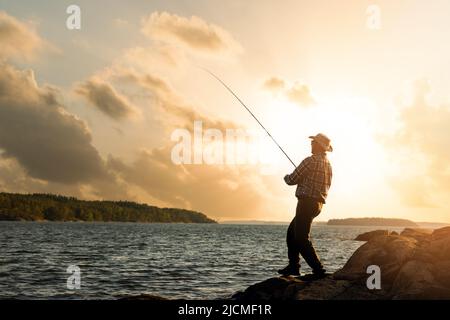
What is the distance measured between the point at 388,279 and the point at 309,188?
2.87 metres

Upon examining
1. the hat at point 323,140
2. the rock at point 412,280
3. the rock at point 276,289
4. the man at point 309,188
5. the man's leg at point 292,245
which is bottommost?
the rock at point 276,289

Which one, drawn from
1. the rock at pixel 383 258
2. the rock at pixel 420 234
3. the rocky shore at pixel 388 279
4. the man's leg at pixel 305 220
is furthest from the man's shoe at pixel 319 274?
the rock at pixel 420 234

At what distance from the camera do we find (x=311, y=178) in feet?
35.4

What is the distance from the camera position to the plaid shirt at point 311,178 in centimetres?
1077

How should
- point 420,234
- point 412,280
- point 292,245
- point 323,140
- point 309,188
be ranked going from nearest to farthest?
1. point 412,280
2. point 309,188
3. point 323,140
4. point 292,245
5. point 420,234

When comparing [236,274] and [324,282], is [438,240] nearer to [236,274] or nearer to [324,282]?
[324,282]

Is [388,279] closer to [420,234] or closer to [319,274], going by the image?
[319,274]

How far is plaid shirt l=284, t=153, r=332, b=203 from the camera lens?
10.8m

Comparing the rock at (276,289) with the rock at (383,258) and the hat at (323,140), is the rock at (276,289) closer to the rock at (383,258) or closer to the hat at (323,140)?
the rock at (383,258)

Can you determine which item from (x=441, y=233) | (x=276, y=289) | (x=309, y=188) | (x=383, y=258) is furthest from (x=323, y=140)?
→ (x=441, y=233)

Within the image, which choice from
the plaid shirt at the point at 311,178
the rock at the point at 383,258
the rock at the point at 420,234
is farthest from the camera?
the rock at the point at 420,234
